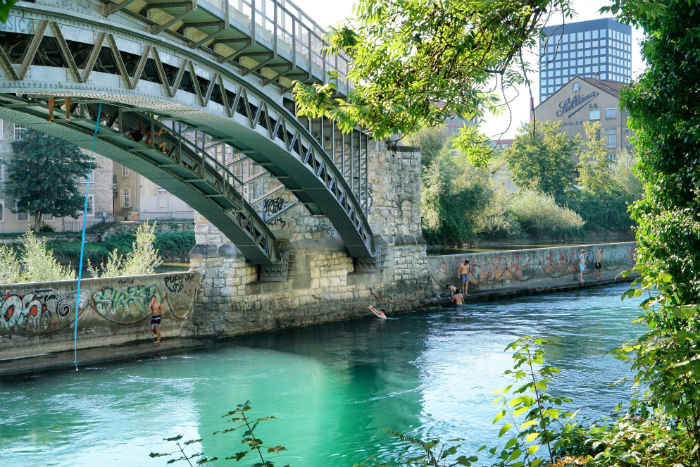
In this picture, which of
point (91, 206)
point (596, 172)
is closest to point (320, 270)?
point (91, 206)

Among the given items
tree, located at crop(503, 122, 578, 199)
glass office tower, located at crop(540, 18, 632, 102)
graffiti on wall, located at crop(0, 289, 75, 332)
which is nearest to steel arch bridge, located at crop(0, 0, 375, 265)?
graffiti on wall, located at crop(0, 289, 75, 332)

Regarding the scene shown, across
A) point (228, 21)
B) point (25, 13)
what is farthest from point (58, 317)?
point (25, 13)

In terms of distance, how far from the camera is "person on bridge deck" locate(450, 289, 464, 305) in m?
22.4

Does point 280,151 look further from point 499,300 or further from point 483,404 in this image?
point 499,300

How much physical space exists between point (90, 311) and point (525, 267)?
16676 mm

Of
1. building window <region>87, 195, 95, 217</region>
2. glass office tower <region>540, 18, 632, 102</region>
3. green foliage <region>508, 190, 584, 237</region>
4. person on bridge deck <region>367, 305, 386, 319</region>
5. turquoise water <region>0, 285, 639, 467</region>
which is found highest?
glass office tower <region>540, 18, 632, 102</region>

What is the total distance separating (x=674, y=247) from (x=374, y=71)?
11.5ft

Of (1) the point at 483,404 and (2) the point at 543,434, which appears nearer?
(2) the point at 543,434

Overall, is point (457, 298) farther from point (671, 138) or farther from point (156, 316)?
point (671, 138)

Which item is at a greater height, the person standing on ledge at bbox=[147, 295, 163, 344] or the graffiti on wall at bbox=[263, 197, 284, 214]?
the graffiti on wall at bbox=[263, 197, 284, 214]

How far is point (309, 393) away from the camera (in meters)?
12.6

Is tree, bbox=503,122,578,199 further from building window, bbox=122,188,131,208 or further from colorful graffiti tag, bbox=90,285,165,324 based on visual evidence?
colorful graffiti tag, bbox=90,285,165,324

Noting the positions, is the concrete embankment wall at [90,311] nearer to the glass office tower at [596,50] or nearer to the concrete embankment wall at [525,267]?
the concrete embankment wall at [525,267]

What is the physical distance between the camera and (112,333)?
15.2m
